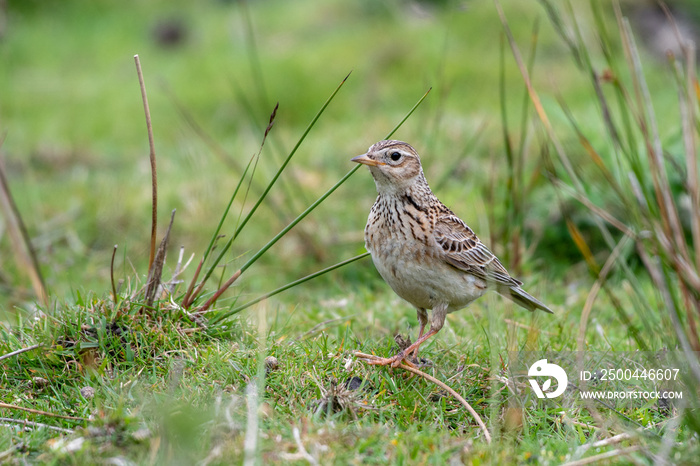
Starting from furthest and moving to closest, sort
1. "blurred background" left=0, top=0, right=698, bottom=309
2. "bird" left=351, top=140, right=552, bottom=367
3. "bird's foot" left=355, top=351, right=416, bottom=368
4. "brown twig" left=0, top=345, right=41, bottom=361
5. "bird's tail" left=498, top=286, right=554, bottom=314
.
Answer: "blurred background" left=0, top=0, right=698, bottom=309, "bird's tail" left=498, top=286, right=554, bottom=314, "bird" left=351, top=140, right=552, bottom=367, "bird's foot" left=355, top=351, right=416, bottom=368, "brown twig" left=0, top=345, right=41, bottom=361

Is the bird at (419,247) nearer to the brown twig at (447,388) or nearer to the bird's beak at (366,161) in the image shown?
the bird's beak at (366,161)

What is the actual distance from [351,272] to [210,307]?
243 centimetres

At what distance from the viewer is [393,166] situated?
14.4 ft

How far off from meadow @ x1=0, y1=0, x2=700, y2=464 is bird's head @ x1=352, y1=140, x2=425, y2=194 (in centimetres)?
55

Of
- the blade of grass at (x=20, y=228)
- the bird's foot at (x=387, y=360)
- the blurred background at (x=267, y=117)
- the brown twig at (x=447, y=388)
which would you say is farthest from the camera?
the blurred background at (x=267, y=117)

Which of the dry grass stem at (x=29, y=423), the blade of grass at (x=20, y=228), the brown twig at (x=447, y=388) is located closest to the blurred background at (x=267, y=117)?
the blade of grass at (x=20, y=228)

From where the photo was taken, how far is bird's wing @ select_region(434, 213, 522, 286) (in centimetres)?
434

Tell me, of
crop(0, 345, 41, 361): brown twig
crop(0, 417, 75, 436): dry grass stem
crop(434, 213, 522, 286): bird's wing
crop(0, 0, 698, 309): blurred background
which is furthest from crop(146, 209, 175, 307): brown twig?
crop(434, 213, 522, 286): bird's wing

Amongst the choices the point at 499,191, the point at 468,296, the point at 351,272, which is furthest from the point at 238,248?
the point at 468,296

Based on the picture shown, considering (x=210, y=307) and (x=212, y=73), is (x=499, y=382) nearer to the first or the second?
(x=210, y=307)

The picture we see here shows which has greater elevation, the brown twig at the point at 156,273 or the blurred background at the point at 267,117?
the brown twig at the point at 156,273

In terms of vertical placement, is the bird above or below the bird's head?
below

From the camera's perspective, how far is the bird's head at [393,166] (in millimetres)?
4367

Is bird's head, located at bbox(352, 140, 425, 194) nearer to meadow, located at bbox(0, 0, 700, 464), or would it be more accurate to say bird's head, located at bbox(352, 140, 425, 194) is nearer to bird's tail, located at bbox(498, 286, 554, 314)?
meadow, located at bbox(0, 0, 700, 464)
